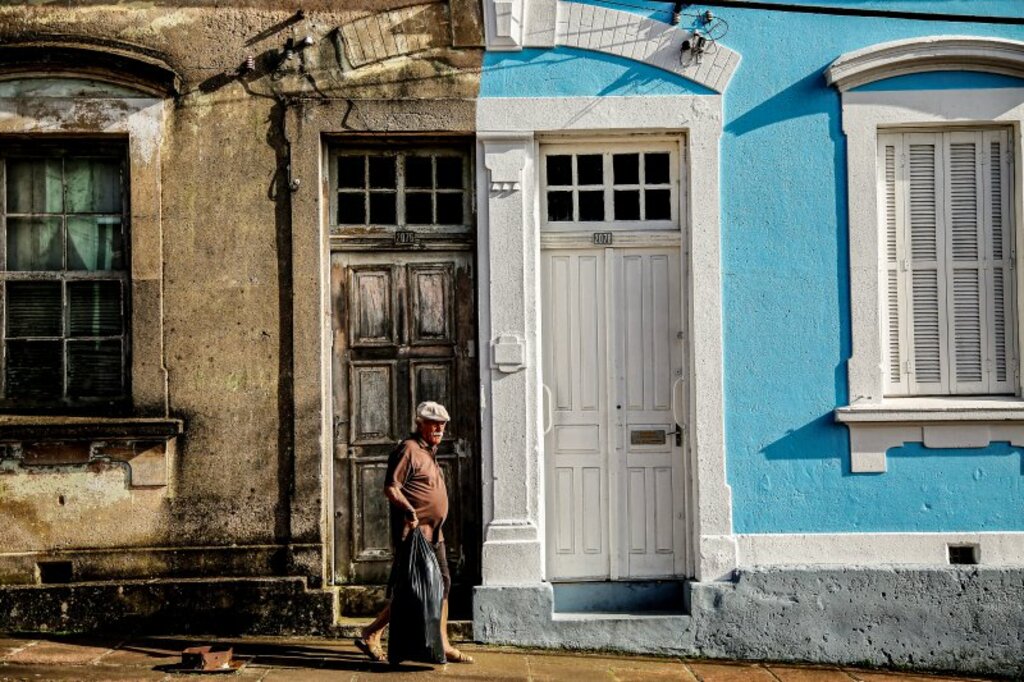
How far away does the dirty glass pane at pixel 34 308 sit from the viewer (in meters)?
8.46

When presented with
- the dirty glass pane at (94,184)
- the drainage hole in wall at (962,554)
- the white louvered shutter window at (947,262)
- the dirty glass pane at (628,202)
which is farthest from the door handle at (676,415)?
the dirty glass pane at (94,184)

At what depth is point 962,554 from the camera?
8.48 meters

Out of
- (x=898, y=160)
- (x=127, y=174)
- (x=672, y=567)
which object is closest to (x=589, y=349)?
(x=672, y=567)

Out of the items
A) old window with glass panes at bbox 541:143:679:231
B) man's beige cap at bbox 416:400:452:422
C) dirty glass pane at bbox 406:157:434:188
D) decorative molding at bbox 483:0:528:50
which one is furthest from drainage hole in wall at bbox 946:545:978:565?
decorative molding at bbox 483:0:528:50

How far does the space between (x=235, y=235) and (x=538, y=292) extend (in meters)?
2.18

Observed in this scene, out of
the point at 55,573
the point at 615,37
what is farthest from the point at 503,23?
the point at 55,573

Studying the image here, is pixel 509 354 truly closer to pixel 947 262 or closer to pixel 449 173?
pixel 449 173

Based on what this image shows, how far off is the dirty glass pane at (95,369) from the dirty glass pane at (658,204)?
12.9ft

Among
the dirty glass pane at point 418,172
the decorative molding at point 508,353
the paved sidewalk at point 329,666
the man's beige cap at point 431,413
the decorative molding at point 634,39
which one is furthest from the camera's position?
the dirty glass pane at point 418,172

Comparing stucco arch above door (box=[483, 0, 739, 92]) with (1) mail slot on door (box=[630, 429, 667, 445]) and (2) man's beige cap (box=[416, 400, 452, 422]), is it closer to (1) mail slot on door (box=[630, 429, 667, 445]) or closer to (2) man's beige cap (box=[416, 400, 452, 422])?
(1) mail slot on door (box=[630, 429, 667, 445])

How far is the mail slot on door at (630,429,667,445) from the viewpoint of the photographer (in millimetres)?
8656

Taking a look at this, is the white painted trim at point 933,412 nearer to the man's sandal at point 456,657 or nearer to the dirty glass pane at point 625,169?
the dirty glass pane at point 625,169

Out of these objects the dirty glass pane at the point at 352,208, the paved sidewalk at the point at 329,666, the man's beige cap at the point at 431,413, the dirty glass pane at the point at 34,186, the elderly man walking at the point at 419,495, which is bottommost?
the paved sidewalk at the point at 329,666

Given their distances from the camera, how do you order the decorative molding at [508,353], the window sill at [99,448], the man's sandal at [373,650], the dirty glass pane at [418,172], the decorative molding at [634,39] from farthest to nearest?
the dirty glass pane at [418,172] → the decorative molding at [634,39] → the decorative molding at [508,353] → the window sill at [99,448] → the man's sandal at [373,650]
